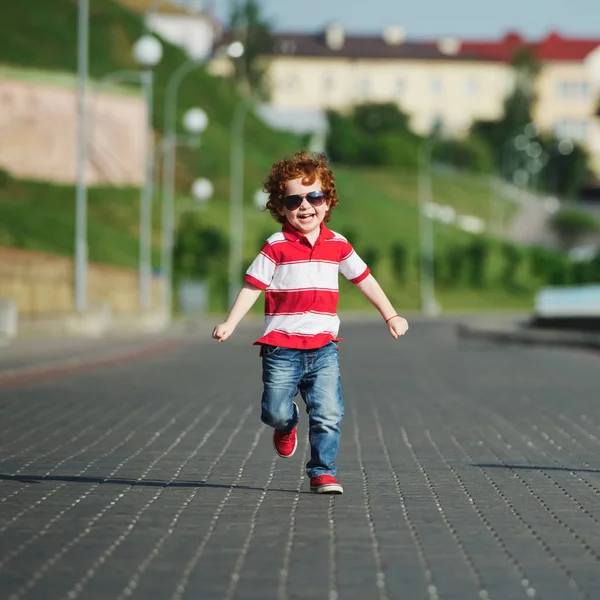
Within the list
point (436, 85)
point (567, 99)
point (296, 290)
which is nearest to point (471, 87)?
point (436, 85)

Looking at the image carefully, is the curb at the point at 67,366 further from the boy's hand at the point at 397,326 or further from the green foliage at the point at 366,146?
the green foliage at the point at 366,146

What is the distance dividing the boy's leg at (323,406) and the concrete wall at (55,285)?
101 ft

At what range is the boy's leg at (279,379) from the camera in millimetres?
9672

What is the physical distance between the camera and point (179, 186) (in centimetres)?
8962

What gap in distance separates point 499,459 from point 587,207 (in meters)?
125

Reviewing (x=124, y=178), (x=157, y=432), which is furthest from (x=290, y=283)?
(x=124, y=178)

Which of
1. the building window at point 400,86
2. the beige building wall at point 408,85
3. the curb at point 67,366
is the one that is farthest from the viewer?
the building window at point 400,86

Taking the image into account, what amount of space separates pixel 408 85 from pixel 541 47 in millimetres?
15855

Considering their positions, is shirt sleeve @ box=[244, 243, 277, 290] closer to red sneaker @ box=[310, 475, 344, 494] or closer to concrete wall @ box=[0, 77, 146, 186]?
red sneaker @ box=[310, 475, 344, 494]

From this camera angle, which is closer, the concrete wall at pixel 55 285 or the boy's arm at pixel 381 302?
the boy's arm at pixel 381 302

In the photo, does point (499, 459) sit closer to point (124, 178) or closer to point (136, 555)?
point (136, 555)

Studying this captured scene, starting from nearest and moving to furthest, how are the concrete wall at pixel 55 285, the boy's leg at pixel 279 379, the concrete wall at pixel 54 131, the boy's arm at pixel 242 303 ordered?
the boy's arm at pixel 242 303
the boy's leg at pixel 279 379
the concrete wall at pixel 55 285
the concrete wall at pixel 54 131

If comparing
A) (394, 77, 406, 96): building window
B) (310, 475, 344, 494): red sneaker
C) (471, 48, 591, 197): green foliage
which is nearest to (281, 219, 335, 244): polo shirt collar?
(310, 475, 344, 494): red sneaker

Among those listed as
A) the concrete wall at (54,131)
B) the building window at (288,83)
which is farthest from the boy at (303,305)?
the building window at (288,83)
